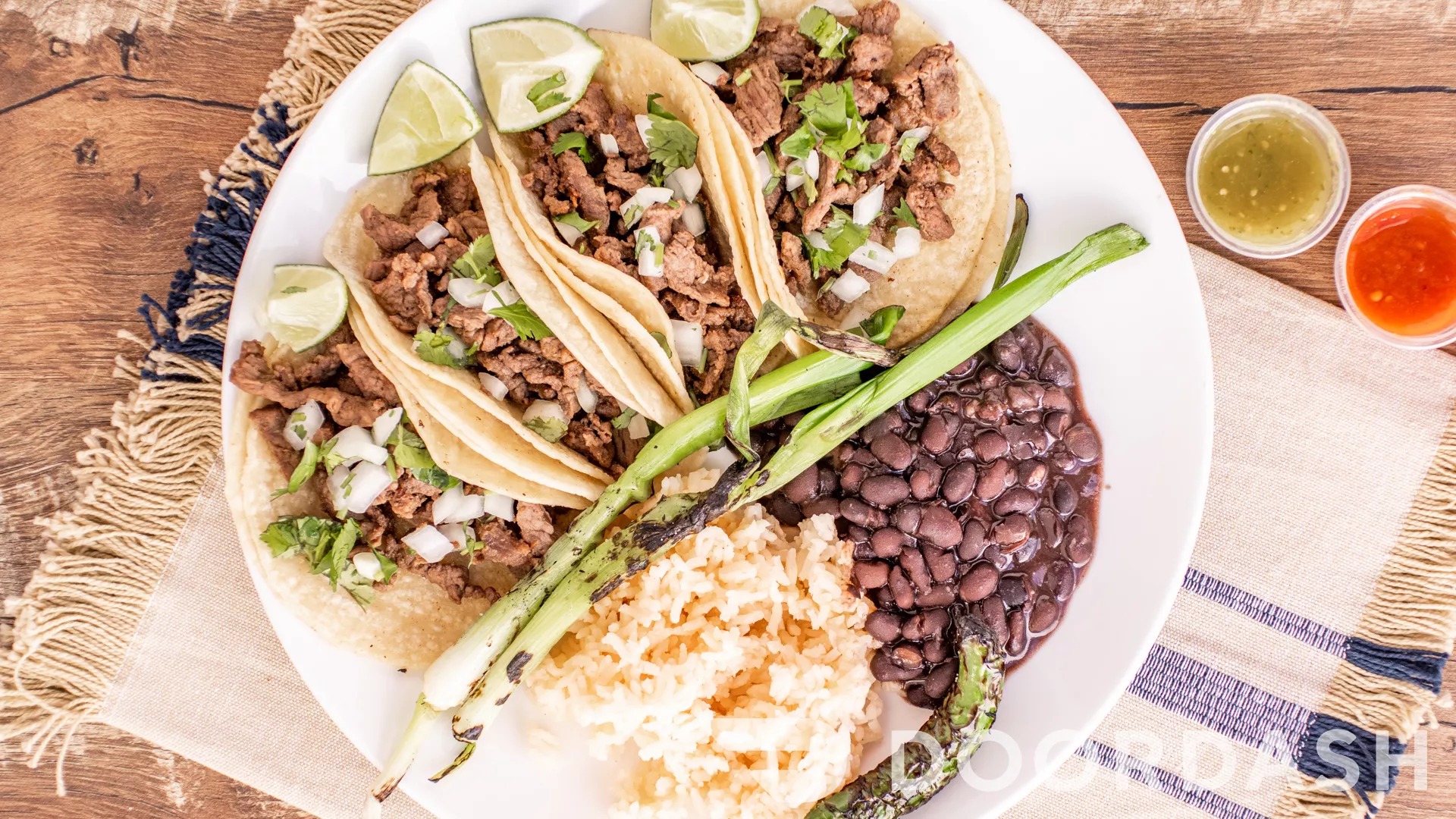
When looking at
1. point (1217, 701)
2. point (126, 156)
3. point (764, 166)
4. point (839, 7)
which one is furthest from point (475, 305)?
point (1217, 701)

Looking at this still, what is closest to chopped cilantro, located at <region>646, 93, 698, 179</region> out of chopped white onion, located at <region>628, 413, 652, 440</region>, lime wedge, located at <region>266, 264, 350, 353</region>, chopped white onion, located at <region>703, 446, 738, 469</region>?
chopped white onion, located at <region>628, 413, 652, 440</region>

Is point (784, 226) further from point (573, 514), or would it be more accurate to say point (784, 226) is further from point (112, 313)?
point (112, 313)

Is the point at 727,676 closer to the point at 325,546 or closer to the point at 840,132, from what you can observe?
the point at 325,546

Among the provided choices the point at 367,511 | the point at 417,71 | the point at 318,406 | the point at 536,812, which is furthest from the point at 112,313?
the point at 536,812

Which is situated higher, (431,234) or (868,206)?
(431,234)

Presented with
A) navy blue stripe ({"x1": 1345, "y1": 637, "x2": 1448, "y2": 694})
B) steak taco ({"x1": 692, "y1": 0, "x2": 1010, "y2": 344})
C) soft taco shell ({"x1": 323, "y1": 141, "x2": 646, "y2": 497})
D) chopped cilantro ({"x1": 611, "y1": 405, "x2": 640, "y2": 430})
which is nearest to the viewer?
soft taco shell ({"x1": 323, "y1": 141, "x2": 646, "y2": 497})

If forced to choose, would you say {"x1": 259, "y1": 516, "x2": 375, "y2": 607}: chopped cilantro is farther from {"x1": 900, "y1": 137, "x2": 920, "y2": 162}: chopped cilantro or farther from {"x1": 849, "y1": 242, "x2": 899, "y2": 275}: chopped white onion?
{"x1": 900, "y1": 137, "x2": 920, "y2": 162}: chopped cilantro
